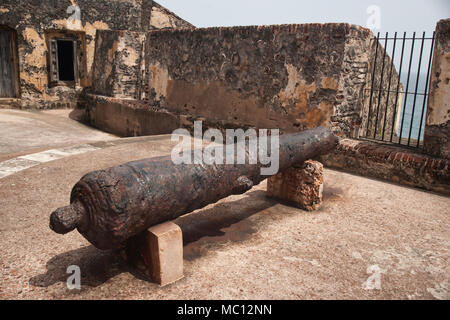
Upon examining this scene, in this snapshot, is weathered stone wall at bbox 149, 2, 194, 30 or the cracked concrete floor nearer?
the cracked concrete floor

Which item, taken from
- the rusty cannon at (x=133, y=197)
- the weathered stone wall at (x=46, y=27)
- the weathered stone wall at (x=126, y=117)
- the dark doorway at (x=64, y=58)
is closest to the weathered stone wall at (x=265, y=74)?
the weathered stone wall at (x=126, y=117)

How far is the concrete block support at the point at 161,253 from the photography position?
7.71ft

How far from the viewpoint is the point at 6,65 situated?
36.8ft

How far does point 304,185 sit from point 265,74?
8.90 feet

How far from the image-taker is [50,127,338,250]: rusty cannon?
2.12m

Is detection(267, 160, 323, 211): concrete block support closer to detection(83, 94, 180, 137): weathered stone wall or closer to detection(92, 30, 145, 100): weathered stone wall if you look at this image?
detection(83, 94, 180, 137): weathered stone wall

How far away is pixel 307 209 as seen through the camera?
388 centimetres

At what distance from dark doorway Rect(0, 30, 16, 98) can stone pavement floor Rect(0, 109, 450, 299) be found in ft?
27.2

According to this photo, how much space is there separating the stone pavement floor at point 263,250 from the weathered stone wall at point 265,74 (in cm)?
154
